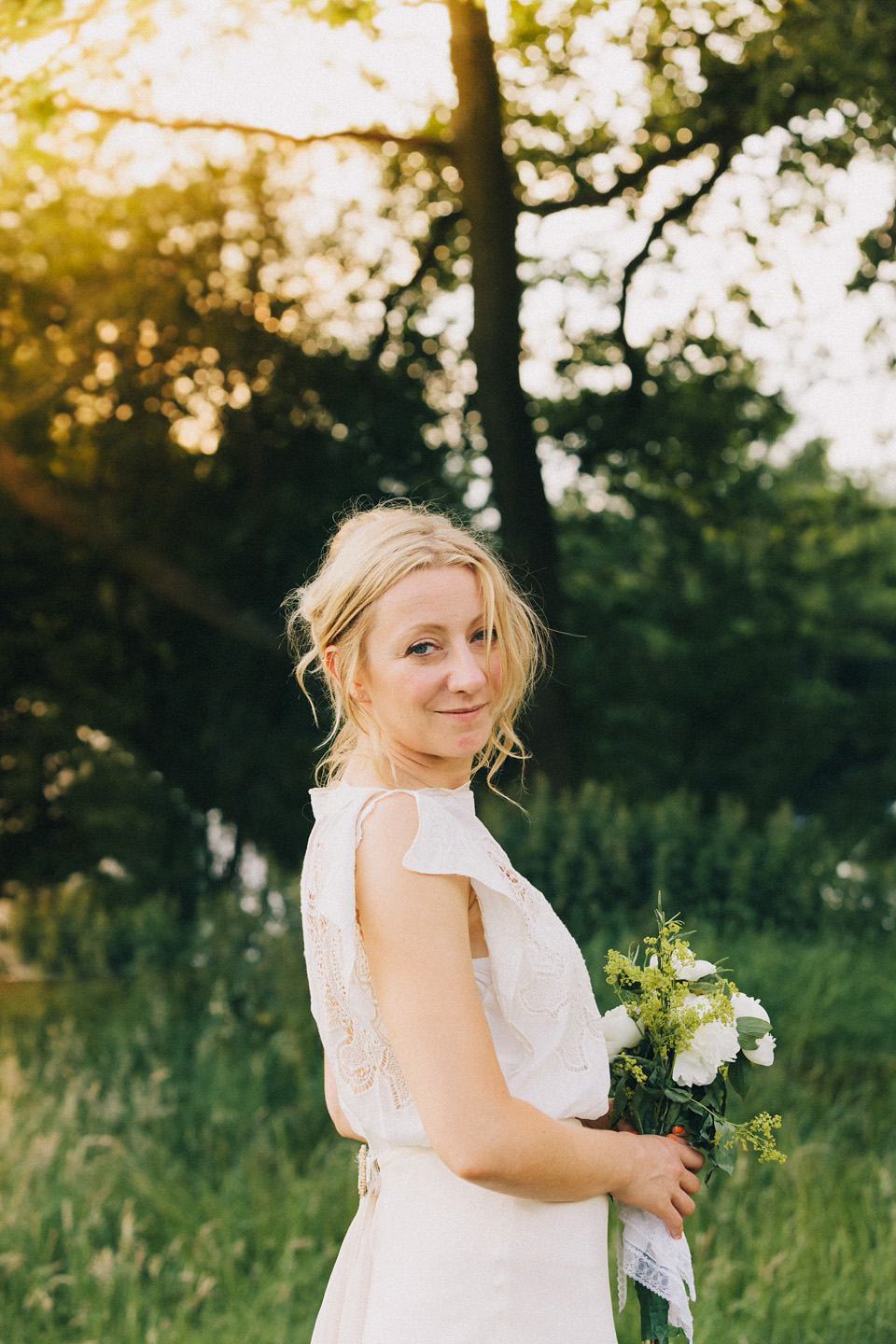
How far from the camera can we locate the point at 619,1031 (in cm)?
187

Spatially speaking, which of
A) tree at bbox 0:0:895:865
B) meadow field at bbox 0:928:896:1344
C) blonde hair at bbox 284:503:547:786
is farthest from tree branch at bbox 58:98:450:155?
blonde hair at bbox 284:503:547:786

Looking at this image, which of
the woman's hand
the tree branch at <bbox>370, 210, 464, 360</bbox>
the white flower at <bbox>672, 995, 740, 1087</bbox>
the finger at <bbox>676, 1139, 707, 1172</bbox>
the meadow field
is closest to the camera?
the woman's hand

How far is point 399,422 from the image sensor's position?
32.7 ft

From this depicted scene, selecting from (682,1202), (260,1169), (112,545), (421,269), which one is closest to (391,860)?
(682,1202)

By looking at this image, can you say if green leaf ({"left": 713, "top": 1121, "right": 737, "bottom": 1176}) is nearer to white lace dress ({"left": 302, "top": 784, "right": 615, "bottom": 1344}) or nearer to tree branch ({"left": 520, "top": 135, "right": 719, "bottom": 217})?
white lace dress ({"left": 302, "top": 784, "right": 615, "bottom": 1344})

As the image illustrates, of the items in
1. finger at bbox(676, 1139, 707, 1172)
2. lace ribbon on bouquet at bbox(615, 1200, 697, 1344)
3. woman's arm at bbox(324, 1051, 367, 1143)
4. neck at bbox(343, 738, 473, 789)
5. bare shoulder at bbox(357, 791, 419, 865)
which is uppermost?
neck at bbox(343, 738, 473, 789)

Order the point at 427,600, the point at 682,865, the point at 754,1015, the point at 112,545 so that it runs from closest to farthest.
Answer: the point at 427,600 < the point at 754,1015 < the point at 682,865 < the point at 112,545

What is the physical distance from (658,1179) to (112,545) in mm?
7883

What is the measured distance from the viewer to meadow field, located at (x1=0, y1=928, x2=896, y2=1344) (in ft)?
12.0

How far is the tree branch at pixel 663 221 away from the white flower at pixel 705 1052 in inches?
321

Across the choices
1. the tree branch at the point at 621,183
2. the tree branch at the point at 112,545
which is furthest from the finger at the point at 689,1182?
the tree branch at the point at 621,183

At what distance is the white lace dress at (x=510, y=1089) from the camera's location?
152 centimetres

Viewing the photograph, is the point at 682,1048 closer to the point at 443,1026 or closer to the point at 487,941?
the point at 487,941

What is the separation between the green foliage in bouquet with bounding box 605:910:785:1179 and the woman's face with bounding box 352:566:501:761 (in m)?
0.46
